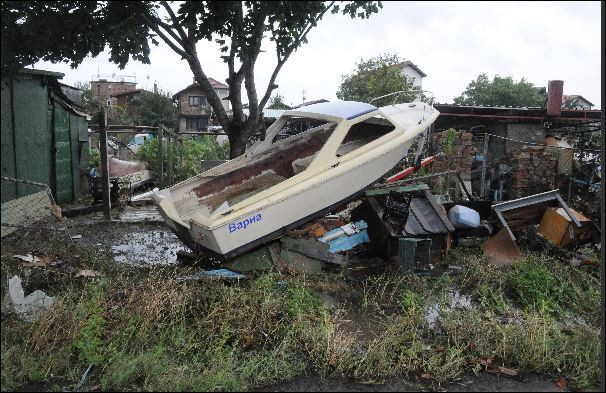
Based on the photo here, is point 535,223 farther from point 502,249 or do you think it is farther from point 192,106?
point 192,106

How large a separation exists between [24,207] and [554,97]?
62.9 ft

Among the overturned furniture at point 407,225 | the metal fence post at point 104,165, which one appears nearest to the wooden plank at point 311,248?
the overturned furniture at point 407,225

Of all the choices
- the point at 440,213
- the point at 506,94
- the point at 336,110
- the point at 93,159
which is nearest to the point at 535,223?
the point at 440,213

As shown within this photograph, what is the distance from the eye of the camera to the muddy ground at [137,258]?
12.3 feet

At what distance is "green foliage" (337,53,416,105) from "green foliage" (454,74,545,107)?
31.8ft

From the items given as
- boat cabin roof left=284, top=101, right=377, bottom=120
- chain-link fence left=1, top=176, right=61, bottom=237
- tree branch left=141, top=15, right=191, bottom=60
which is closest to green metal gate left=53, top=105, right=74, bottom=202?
tree branch left=141, top=15, right=191, bottom=60

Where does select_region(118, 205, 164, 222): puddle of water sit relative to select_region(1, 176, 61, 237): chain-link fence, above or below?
below

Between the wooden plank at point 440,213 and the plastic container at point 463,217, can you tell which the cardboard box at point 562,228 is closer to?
the plastic container at point 463,217

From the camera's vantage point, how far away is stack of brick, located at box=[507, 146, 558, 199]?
31.3 ft

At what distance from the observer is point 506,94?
36.0 metres

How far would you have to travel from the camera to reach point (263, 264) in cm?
600

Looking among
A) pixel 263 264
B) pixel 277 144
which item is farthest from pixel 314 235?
pixel 277 144

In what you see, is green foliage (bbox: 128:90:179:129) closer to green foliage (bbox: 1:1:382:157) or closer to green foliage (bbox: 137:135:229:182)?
green foliage (bbox: 137:135:229:182)

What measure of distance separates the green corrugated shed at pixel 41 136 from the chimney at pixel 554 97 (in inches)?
655
